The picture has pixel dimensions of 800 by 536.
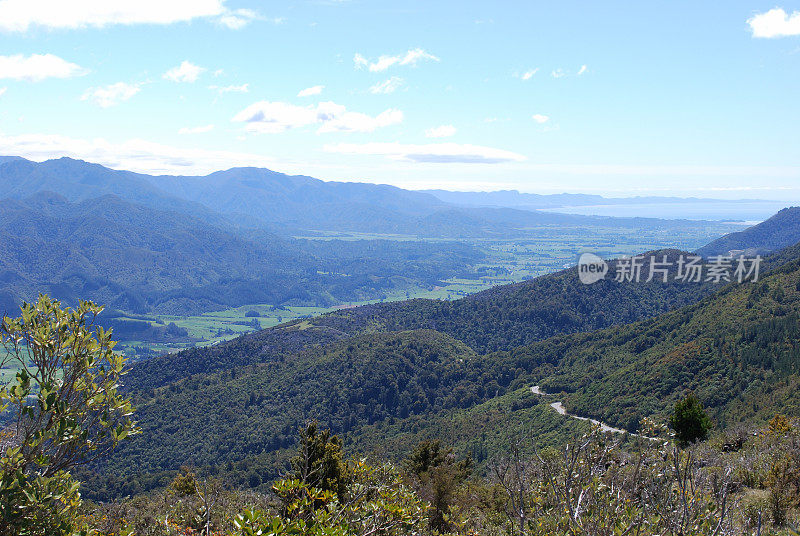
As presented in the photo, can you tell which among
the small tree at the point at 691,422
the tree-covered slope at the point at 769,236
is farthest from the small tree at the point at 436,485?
the tree-covered slope at the point at 769,236

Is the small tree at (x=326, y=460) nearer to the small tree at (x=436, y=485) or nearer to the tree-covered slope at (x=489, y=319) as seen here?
the small tree at (x=436, y=485)

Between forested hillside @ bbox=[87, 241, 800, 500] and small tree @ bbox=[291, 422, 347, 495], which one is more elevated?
small tree @ bbox=[291, 422, 347, 495]

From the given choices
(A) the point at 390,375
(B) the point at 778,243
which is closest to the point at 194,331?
(A) the point at 390,375

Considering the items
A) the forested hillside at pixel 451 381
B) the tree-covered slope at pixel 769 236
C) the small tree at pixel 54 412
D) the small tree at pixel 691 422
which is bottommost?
the forested hillside at pixel 451 381

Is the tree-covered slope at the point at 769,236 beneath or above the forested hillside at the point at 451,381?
above

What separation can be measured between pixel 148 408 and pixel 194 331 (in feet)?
425

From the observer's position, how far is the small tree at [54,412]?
182 inches

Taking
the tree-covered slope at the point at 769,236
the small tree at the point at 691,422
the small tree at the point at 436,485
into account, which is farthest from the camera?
the tree-covered slope at the point at 769,236

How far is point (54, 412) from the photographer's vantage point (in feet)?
16.2

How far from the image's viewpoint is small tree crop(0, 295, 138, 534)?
461 centimetres

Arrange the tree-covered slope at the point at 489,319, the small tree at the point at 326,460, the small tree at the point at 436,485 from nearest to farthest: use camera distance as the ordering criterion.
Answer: the small tree at the point at 326,460, the small tree at the point at 436,485, the tree-covered slope at the point at 489,319

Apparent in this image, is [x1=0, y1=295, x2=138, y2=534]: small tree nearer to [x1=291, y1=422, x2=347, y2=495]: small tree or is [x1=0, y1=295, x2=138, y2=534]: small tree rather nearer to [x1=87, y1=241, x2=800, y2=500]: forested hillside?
[x1=291, y1=422, x2=347, y2=495]: small tree

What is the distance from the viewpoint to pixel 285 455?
180 ft

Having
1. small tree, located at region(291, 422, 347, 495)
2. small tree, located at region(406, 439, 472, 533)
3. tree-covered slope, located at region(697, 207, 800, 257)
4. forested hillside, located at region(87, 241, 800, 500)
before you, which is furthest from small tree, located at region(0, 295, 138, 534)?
tree-covered slope, located at region(697, 207, 800, 257)
